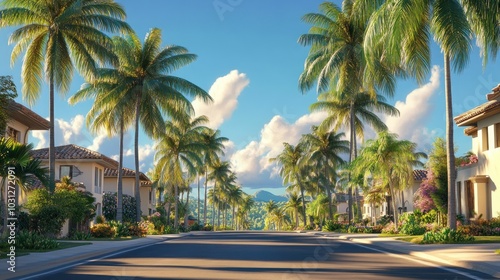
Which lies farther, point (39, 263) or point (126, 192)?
point (126, 192)

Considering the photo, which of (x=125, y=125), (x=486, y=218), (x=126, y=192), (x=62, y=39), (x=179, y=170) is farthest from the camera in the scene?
(x=126, y=192)

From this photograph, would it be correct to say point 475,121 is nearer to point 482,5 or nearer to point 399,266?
point 482,5

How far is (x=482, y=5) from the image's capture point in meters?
19.6

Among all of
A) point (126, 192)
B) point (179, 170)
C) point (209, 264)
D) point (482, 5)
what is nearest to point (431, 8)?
point (482, 5)

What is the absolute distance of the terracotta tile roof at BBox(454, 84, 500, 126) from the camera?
30.9 meters

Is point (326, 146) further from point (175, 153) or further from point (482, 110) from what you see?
point (482, 110)

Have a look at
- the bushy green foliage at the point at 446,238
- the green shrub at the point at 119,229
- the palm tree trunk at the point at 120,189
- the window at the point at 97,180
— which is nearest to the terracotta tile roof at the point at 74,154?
the window at the point at 97,180

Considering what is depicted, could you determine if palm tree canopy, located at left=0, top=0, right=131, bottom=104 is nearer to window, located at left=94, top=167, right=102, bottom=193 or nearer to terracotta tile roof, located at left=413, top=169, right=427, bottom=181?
window, located at left=94, top=167, right=102, bottom=193

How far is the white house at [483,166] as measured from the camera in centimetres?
3222

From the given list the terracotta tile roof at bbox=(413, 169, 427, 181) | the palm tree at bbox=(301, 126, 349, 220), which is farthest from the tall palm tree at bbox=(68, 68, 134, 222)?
the terracotta tile roof at bbox=(413, 169, 427, 181)

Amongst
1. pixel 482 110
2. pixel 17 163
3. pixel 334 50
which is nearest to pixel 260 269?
pixel 17 163

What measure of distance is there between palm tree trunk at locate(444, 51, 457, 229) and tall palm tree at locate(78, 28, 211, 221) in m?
19.7

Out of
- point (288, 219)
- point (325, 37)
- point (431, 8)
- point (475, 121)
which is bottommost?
point (288, 219)

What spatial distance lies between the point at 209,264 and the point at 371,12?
13671mm
